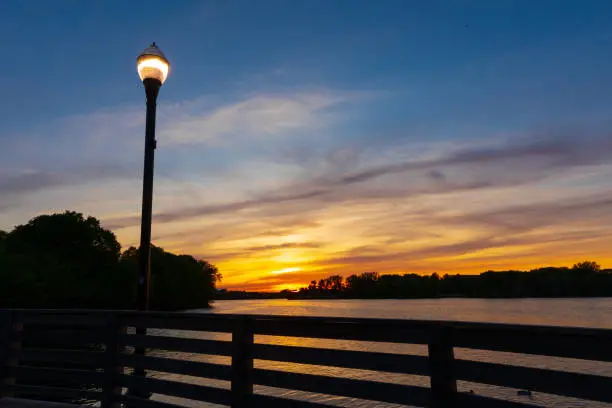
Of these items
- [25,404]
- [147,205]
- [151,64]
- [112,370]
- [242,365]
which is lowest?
[25,404]

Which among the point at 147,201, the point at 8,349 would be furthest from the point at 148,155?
the point at 8,349

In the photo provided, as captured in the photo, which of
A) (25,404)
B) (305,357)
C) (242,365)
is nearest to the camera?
(305,357)

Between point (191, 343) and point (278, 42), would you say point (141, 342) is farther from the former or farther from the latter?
point (278, 42)

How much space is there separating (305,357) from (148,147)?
4.22 m

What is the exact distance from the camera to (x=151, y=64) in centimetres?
825

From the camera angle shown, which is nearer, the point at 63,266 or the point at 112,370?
the point at 112,370

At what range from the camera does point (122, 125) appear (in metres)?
25.1

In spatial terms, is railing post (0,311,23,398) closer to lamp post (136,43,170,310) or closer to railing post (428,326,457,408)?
lamp post (136,43,170,310)

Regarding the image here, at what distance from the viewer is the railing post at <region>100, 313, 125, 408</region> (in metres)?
6.79

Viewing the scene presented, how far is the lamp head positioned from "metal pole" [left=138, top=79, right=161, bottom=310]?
9 cm

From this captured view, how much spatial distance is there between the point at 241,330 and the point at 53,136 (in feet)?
79.8

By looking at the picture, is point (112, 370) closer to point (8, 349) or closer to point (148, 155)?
point (8, 349)

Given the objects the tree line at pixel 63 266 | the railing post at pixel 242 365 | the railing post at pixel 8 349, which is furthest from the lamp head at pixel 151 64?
the tree line at pixel 63 266

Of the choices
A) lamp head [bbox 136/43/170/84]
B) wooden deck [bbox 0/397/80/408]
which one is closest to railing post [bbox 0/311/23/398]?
wooden deck [bbox 0/397/80/408]
